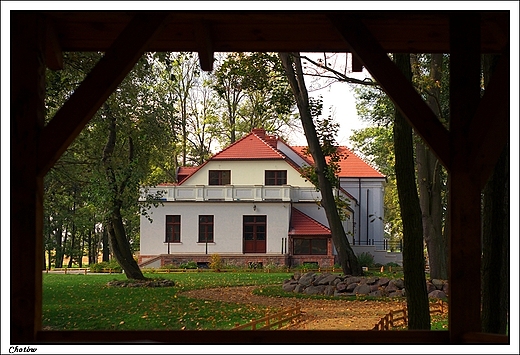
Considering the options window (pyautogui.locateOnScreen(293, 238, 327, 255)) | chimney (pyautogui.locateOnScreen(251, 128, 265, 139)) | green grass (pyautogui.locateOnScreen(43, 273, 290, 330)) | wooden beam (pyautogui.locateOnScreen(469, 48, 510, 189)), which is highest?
chimney (pyautogui.locateOnScreen(251, 128, 265, 139))

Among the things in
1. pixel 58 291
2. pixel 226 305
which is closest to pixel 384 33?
pixel 226 305

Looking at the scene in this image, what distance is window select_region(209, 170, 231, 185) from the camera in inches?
1291

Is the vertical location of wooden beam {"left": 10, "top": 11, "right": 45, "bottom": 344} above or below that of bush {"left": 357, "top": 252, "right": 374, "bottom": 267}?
above

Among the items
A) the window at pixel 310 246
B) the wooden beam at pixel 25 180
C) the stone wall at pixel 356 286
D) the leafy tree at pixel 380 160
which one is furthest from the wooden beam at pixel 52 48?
the leafy tree at pixel 380 160

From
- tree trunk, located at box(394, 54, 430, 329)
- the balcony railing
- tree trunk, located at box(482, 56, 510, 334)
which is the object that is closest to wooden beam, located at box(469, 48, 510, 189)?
tree trunk, located at box(482, 56, 510, 334)

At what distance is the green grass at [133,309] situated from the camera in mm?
13656

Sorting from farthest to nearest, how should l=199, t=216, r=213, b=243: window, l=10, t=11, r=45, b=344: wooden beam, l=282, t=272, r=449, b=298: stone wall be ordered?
l=199, t=216, r=213, b=243: window < l=282, t=272, r=449, b=298: stone wall < l=10, t=11, r=45, b=344: wooden beam

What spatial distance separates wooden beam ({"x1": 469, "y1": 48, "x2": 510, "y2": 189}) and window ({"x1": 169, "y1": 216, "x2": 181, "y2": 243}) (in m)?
28.4

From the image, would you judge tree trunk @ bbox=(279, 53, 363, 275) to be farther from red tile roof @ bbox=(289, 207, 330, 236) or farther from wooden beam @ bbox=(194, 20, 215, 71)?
wooden beam @ bbox=(194, 20, 215, 71)

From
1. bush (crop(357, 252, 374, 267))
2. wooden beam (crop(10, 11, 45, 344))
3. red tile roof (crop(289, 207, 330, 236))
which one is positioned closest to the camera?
wooden beam (crop(10, 11, 45, 344))

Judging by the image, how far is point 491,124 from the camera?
13.8 feet

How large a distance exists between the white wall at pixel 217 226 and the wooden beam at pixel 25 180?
27.6 metres

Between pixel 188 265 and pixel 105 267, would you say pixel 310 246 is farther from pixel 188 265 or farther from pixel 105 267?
pixel 105 267

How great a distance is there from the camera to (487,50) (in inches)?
206
